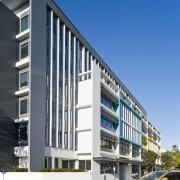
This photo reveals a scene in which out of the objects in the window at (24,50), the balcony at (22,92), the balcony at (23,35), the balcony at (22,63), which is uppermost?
the balcony at (23,35)

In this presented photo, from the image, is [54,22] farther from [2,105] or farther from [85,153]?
[85,153]

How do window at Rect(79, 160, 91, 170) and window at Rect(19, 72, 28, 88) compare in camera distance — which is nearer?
window at Rect(19, 72, 28, 88)

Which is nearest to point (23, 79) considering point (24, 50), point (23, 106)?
point (23, 106)

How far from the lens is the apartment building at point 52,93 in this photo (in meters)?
37.8

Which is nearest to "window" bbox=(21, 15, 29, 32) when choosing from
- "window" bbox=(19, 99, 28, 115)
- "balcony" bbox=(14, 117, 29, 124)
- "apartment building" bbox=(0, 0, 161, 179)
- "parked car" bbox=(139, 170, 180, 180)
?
"apartment building" bbox=(0, 0, 161, 179)

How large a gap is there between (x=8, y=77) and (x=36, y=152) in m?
9.72

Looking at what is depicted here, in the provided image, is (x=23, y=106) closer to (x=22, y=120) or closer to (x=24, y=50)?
(x=22, y=120)

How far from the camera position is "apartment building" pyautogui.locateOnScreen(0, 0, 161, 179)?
37781mm

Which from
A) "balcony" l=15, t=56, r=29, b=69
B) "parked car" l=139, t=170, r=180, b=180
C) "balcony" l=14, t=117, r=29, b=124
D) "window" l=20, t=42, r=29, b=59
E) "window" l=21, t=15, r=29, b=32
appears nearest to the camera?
"parked car" l=139, t=170, r=180, b=180

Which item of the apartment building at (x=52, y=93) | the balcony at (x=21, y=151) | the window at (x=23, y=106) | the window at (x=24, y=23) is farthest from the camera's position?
the window at (x=24, y=23)

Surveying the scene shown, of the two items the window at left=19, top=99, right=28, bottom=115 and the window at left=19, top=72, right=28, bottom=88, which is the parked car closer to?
the window at left=19, top=99, right=28, bottom=115

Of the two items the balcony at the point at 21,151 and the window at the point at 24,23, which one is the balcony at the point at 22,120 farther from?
the window at the point at 24,23

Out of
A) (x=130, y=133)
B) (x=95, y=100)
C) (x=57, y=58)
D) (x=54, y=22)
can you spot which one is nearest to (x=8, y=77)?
(x=57, y=58)

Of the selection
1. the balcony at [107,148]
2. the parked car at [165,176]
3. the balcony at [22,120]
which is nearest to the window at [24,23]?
the balcony at [22,120]
